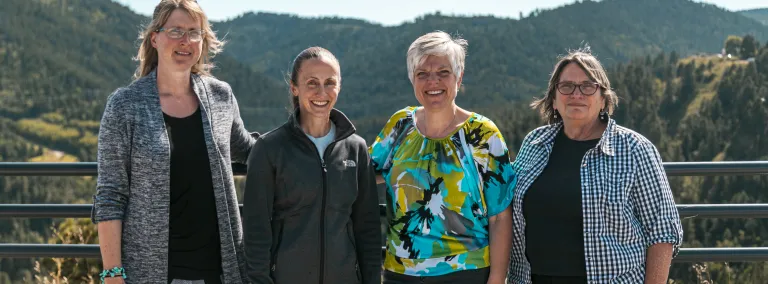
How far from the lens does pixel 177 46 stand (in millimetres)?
2879

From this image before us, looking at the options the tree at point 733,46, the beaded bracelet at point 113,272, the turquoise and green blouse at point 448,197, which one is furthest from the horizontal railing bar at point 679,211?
the tree at point 733,46

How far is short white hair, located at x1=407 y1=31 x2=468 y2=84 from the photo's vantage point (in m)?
2.98

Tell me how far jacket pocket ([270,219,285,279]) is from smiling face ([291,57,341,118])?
1.50 feet

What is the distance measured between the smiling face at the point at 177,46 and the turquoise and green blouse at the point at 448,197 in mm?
964

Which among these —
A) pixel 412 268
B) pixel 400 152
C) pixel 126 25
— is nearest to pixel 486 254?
pixel 412 268

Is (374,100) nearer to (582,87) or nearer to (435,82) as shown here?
(582,87)

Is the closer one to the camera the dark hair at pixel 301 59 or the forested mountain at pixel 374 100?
the dark hair at pixel 301 59

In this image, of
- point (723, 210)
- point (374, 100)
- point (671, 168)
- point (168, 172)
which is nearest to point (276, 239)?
point (168, 172)

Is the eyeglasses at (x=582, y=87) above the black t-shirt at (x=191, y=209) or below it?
above

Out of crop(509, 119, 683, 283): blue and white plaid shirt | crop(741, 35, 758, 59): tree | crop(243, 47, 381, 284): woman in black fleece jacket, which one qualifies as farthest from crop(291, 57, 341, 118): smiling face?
crop(741, 35, 758, 59): tree

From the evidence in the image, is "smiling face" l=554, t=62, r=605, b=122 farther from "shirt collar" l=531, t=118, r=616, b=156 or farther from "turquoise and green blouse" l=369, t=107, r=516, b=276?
"turquoise and green blouse" l=369, t=107, r=516, b=276

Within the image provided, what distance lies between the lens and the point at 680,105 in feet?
300

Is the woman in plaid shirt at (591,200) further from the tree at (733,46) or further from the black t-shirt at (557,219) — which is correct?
the tree at (733,46)

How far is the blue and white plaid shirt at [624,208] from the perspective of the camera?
296 cm
